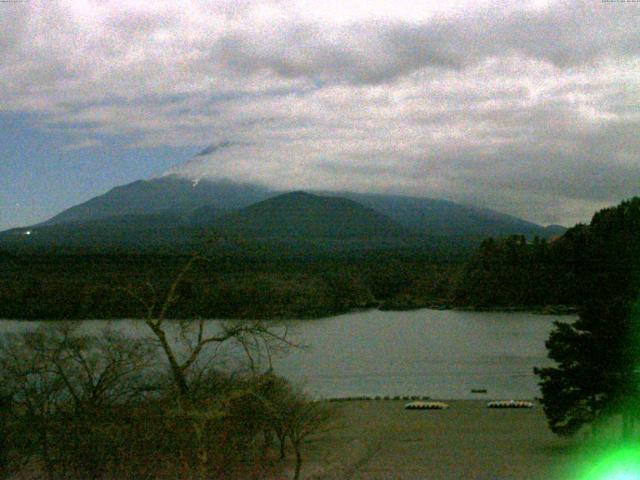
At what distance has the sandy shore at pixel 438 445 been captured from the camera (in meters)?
11.4

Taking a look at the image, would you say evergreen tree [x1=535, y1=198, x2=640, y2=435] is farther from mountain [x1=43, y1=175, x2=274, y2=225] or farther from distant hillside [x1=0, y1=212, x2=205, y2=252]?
mountain [x1=43, y1=175, x2=274, y2=225]

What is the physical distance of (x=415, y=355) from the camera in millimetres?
36844

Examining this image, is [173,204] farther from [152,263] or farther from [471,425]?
[471,425]

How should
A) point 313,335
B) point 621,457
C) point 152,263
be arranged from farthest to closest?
1. point 313,335
2. point 152,263
3. point 621,457

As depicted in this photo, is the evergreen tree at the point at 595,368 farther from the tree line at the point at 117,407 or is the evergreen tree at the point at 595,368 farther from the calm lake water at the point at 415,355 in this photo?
the tree line at the point at 117,407

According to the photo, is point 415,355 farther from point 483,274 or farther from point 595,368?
point 483,274

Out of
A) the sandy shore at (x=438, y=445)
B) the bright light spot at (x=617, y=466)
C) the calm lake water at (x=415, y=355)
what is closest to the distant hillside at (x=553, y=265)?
the calm lake water at (x=415, y=355)

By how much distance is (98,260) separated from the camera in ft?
106

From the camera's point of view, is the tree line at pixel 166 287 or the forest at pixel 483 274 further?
the forest at pixel 483 274

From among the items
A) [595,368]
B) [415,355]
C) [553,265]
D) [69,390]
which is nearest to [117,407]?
[69,390]

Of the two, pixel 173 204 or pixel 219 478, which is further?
pixel 173 204

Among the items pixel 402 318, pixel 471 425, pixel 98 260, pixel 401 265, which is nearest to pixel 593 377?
pixel 471 425

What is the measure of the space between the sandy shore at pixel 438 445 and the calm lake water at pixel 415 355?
2.25 m

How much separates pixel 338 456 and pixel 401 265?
5998 centimetres
